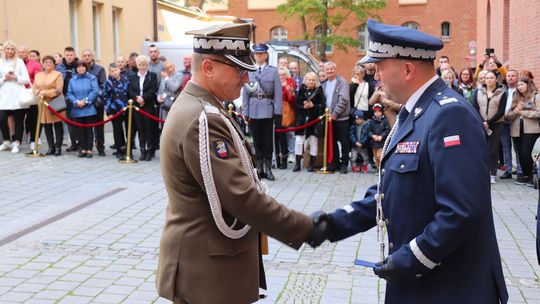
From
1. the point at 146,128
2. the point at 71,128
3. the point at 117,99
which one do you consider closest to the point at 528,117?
the point at 146,128

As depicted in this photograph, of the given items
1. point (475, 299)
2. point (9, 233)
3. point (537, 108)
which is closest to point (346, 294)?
point (475, 299)

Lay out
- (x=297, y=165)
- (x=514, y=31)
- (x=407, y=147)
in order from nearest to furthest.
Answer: (x=407, y=147) < (x=297, y=165) < (x=514, y=31)

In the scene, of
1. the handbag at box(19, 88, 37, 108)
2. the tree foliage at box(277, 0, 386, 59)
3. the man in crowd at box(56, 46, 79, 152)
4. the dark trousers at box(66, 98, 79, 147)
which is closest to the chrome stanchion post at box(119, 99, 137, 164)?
the dark trousers at box(66, 98, 79, 147)

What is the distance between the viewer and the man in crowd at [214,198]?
291cm

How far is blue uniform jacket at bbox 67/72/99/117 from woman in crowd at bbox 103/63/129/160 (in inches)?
9.7

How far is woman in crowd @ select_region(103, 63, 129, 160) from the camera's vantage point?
13828 mm

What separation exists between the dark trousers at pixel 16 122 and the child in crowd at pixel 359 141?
23.0 ft

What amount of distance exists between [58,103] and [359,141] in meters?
6.22

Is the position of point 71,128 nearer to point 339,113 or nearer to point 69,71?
point 69,71

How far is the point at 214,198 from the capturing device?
9.59ft

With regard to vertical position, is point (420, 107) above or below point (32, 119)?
above

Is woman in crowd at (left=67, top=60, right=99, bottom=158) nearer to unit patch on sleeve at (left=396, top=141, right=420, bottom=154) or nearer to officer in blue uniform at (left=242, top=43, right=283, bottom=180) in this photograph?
officer in blue uniform at (left=242, top=43, right=283, bottom=180)

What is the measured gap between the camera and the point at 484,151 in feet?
8.84

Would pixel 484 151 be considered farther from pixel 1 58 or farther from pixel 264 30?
pixel 264 30
